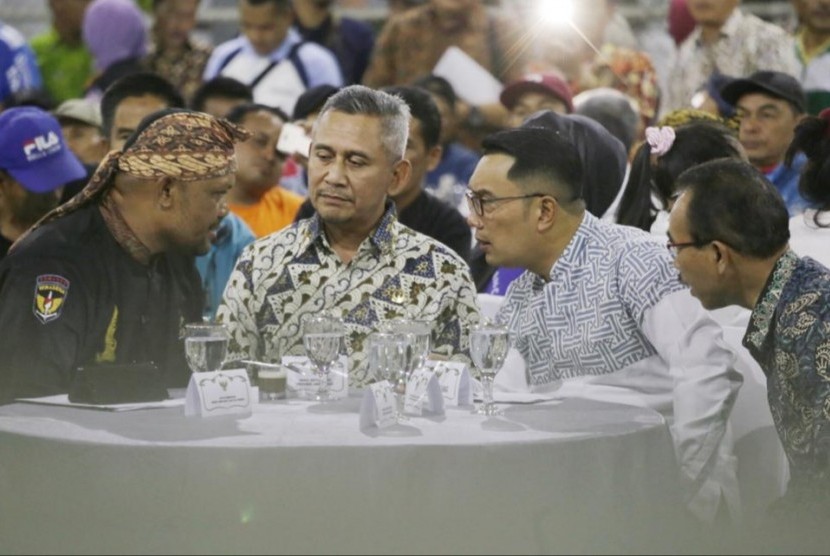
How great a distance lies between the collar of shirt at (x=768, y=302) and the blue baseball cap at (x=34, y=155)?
297 centimetres

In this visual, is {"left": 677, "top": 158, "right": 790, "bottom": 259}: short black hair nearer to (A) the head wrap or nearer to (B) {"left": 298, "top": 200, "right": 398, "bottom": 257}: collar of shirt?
(B) {"left": 298, "top": 200, "right": 398, "bottom": 257}: collar of shirt

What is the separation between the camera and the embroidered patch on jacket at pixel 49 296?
407 cm

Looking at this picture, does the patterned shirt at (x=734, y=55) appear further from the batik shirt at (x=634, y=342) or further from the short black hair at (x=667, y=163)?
the batik shirt at (x=634, y=342)

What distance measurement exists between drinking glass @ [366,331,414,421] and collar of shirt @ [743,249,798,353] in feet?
2.90

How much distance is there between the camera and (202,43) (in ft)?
28.5

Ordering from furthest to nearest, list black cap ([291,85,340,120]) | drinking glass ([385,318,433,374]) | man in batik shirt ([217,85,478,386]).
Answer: black cap ([291,85,340,120]), man in batik shirt ([217,85,478,386]), drinking glass ([385,318,433,374])

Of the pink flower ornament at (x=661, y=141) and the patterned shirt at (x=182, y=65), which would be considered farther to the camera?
the patterned shirt at (x=182, y=65)

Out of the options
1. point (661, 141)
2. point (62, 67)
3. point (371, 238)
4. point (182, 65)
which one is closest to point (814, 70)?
point (661, 141)

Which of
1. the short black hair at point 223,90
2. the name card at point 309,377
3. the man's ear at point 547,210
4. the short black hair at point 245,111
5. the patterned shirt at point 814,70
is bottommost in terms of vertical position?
the name card at point 309,377

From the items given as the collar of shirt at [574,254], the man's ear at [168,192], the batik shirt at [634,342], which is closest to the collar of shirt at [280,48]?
the man's ear at [168,192]

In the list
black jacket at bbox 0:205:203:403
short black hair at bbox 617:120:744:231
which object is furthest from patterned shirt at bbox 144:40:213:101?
black jacket at bbox 0:205:203:403

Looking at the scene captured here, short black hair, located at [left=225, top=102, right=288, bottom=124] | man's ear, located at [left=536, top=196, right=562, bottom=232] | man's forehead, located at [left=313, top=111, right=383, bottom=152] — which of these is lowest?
man's ear, located at [left=536, top=196, right=562, bottom=232]

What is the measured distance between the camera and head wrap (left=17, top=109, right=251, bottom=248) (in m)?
4.32

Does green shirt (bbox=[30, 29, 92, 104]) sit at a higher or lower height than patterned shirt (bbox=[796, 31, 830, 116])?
higher
